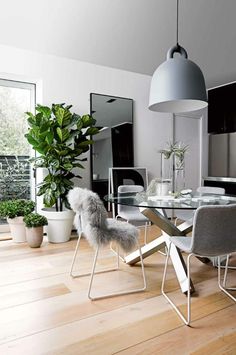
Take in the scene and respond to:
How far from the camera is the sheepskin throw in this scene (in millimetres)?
2156

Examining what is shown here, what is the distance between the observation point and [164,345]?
1615 mm

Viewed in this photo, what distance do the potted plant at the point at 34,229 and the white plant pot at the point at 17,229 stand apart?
21 cm

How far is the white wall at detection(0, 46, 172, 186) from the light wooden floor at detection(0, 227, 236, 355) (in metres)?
2.06

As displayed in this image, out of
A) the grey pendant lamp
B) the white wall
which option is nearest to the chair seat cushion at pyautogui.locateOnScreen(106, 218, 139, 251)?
the grey pendant lamp

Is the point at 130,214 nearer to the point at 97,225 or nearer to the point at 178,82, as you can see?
the point at 97,225

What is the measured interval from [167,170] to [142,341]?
3.77 meters

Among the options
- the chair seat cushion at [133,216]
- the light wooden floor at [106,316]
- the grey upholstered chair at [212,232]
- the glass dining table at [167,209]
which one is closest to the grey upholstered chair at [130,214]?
the chair seat cushion at [133,216]

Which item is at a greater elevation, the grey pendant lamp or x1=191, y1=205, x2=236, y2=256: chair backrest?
the grey pendant lamp

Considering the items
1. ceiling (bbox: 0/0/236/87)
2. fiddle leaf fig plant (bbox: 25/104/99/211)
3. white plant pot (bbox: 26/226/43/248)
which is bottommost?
white plant pot (bbox: 26/226/43/248)

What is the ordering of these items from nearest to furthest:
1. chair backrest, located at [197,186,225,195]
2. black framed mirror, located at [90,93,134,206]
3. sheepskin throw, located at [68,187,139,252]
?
1. sheepskin throw, located at [68,187,139,252]
2. chair backrest, located at [197,186,225,195]
3. black framed mirror, located at [90,93,134,206]

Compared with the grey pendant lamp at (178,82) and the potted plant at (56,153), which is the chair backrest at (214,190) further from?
the potted plant at (56,153)

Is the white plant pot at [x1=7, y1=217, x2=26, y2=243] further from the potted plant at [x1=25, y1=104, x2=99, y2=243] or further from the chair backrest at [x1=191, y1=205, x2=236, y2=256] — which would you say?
the chair backrest at [x1=191, y1=205, x2=236, y2=256]

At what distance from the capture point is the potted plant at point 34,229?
3492 mm

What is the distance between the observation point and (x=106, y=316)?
193 centimetres
